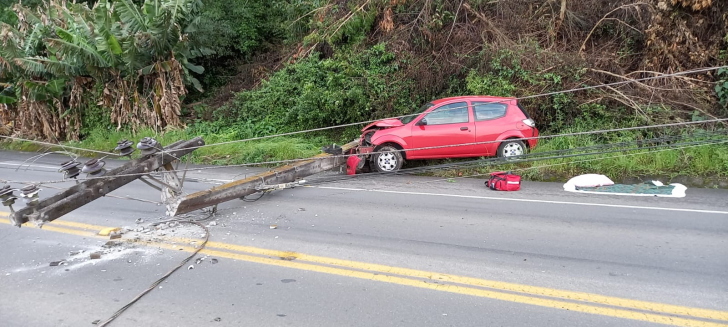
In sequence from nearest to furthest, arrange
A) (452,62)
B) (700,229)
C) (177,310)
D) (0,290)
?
(177,310), (0,290), (700,229), (452,62)

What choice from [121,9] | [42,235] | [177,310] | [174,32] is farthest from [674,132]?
[121,9]

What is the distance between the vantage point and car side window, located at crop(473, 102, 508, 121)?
10.7m

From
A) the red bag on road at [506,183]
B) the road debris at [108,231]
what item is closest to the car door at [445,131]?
the red bag on road at [506,183]

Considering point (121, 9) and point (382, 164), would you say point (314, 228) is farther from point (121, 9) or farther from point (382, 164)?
point (121, 9)

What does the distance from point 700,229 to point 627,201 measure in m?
1.60

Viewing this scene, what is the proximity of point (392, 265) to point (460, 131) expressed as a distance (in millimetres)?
5744

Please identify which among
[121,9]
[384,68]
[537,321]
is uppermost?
[121,9]

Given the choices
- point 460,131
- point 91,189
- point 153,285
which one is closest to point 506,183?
point 460,131

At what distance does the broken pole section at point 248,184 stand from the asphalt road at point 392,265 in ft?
1.40

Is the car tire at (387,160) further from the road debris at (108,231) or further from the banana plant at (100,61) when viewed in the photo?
the banana plant at (100,61)

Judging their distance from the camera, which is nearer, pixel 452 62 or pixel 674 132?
pixel 674 132

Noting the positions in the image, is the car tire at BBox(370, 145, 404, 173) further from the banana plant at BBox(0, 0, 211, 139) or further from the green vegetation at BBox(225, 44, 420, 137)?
the banana plant at BBox(0, 0, 211, 139)

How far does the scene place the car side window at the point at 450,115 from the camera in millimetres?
10688

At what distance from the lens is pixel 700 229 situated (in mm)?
6625
